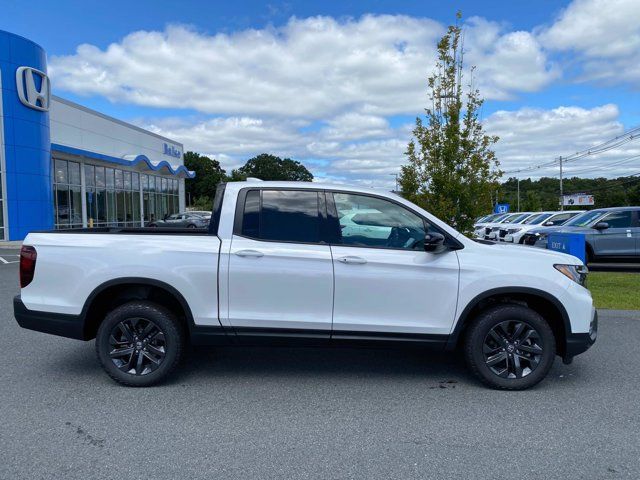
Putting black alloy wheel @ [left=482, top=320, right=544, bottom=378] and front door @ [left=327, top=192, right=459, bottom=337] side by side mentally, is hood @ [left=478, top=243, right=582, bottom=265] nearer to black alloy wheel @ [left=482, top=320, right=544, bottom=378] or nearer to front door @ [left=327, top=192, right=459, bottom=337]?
front door @ [left=327, top=192, right=459, bottom=337]

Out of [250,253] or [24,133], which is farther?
[24,133]

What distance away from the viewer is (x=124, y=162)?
31.0m

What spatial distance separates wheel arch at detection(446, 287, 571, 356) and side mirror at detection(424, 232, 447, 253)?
1.83 ft

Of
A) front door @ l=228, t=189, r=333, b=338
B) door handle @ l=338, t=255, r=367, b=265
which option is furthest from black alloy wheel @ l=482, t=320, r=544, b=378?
front door @ l=228, t=189, r=333, b=338

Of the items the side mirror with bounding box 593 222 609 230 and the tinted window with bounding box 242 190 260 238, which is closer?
the tinted window with bounding box 242 190 260 238

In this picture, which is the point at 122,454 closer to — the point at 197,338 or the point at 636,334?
the point at 197,338

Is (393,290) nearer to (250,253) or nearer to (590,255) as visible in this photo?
(250,253)

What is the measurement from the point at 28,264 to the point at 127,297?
0.93 meters

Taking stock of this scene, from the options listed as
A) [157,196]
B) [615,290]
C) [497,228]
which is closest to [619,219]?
[615,290]

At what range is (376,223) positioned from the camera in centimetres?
464

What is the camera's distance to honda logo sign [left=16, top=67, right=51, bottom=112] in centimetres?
2095

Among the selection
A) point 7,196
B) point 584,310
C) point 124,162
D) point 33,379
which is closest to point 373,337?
point 584,310

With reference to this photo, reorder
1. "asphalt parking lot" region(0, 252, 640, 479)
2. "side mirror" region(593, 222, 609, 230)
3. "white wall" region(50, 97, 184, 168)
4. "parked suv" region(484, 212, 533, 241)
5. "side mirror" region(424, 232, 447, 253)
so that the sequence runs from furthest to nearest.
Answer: "white wall" region(50, 97, 184, 168) → "parked suv" region(484, 212, 533, 241) → "side mirror" region(593, 222, 609, 230) → "side mirror" region(424, 232, 447, 253) → "asphalt parking lot" region(0, 252, 640, 479)

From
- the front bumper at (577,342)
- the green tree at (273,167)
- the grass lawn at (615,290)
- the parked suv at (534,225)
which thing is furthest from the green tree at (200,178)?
the front bumper at (577,342)
